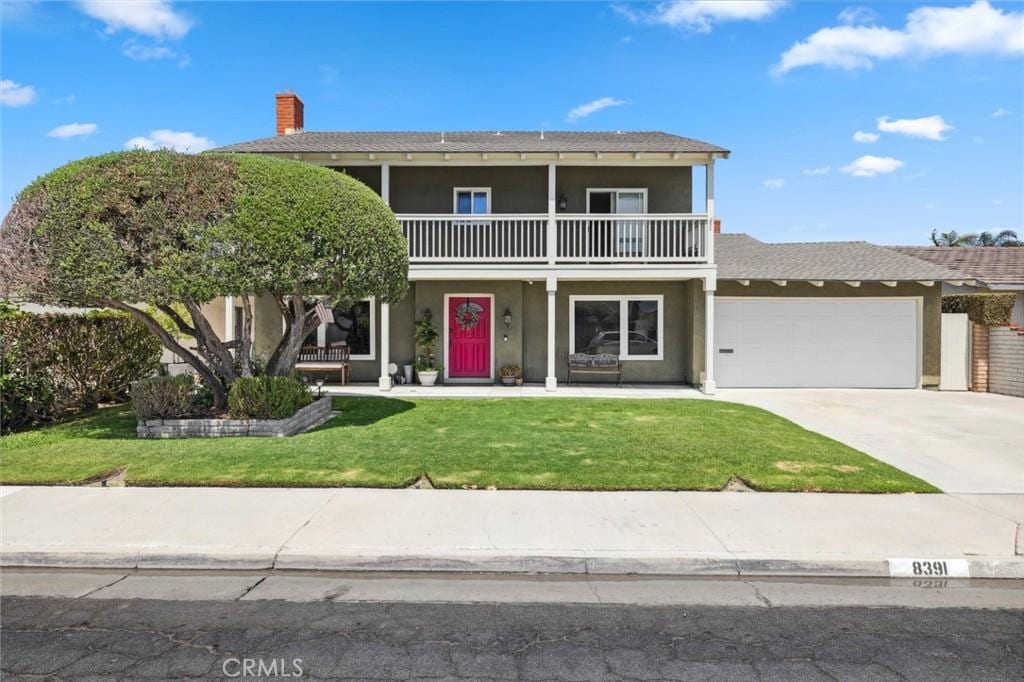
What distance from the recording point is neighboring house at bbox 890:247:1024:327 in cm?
1606

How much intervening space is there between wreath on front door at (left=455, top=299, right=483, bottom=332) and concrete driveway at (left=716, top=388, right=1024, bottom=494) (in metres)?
6.62

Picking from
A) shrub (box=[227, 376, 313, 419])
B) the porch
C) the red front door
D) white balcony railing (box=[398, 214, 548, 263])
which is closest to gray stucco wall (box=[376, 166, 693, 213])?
white balcony railing (box=[398, 214, 548, 263])

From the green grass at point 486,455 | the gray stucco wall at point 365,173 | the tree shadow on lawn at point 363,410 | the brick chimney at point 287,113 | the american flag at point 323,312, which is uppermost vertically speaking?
the brick chimney at point 287,113

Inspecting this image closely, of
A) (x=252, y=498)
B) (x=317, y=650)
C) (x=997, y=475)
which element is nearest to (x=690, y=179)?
(x=997, y=475)

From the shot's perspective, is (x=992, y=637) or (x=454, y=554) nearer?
(x=992, y=637)

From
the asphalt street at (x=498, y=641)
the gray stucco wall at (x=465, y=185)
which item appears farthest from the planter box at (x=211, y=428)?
the gray stucco wall at (x=465, y=185)

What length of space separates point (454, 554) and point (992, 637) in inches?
142

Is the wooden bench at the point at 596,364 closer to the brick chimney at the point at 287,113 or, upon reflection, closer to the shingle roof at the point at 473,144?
the shingle roof at the point at 473,144

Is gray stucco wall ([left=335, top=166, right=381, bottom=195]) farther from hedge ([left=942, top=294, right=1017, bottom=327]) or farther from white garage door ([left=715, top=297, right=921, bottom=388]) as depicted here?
hedge ([left=942, top=294, right=1017, bottom=327])

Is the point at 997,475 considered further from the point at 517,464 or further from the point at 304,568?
the point at 304,568

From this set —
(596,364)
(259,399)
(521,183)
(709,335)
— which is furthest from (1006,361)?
(259,399)

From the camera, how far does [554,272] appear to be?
45.5ft

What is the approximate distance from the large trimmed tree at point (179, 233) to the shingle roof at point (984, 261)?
1820cm

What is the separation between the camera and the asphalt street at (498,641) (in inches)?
123
